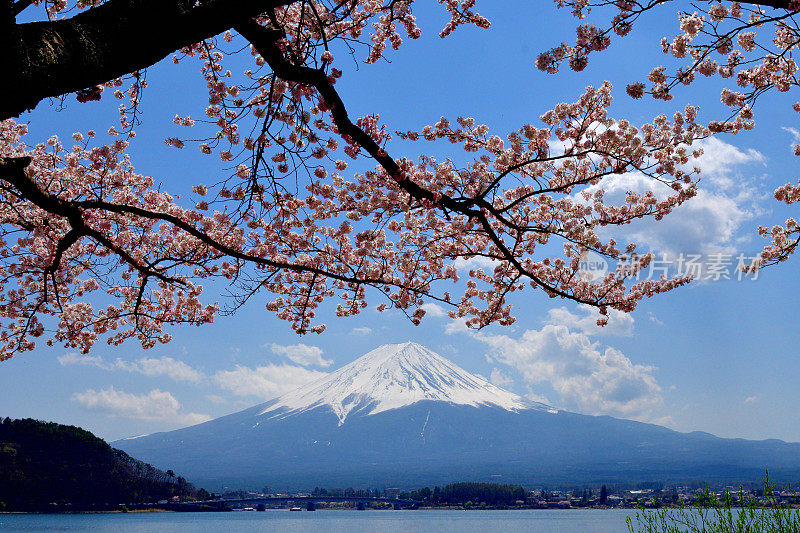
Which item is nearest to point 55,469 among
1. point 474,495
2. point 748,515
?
point 748,515

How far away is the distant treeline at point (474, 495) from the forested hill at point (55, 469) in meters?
44.4

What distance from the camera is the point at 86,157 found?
642 centimetres

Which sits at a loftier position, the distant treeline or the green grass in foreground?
the green grass in foreground

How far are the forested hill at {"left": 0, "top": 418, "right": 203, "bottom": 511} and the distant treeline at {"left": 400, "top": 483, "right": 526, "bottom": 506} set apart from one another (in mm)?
44450

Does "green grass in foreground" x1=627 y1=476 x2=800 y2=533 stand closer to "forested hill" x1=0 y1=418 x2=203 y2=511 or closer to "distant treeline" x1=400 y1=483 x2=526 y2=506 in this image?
"forested hill" x1=0 y1=418 x2=203 y2=511

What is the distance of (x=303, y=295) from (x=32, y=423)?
59.7 metres

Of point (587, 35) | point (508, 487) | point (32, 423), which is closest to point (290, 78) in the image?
point (587, 35)

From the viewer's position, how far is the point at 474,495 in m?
96.4

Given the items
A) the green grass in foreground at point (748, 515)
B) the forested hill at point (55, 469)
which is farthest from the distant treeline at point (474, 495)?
the green grass in foreground at point (748, 515)

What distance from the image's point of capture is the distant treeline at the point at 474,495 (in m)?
89.5

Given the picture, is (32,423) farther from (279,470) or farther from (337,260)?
(279,470)

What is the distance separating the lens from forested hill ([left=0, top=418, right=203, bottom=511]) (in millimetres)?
53500

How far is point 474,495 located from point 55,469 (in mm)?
64610

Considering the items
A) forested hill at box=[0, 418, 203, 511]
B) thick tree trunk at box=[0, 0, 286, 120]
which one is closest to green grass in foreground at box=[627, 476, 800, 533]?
thick tree trunk at box=[0, 0, 286, 120]
